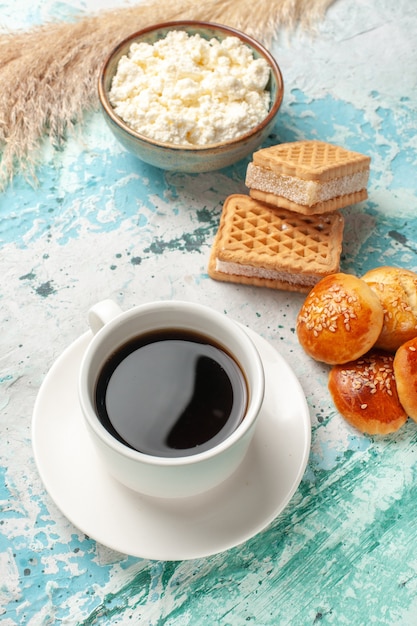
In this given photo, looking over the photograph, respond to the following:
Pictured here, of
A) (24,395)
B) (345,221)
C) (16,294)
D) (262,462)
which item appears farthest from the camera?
(345,221)

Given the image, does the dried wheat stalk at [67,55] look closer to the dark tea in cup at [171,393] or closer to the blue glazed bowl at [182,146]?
the blue glazed bowl at [182,146]

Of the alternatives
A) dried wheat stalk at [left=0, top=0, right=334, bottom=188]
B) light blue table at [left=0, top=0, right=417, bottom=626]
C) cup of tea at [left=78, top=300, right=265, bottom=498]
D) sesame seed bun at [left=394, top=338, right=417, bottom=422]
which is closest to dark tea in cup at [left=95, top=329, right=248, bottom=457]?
cup of tea at [left=78, top=300, right=265, bottom=498]

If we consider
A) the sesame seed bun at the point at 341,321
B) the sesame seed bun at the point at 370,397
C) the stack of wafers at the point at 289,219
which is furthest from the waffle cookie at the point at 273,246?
the sesame seed bun at the point at 370,397

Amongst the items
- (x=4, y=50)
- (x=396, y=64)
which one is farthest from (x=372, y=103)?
(x=4, y=50)

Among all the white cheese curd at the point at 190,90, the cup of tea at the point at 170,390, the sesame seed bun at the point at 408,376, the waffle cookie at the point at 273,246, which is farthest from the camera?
the white cheese curd at the point at 190,90

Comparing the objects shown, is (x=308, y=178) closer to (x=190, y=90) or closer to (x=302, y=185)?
(x=302, y=185)

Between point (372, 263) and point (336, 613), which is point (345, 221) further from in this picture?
point (336, 613)
